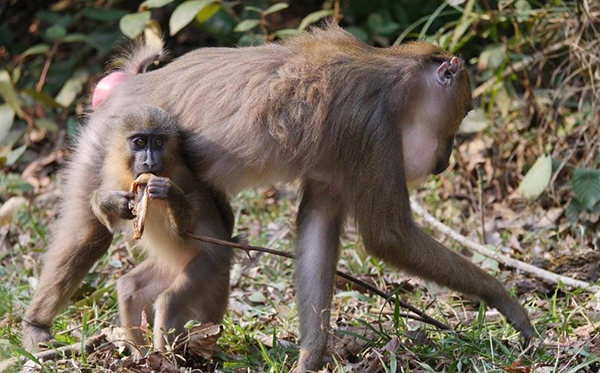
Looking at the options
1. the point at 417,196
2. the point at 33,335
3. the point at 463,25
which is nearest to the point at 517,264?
the point at 417,196

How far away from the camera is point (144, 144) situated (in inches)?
171

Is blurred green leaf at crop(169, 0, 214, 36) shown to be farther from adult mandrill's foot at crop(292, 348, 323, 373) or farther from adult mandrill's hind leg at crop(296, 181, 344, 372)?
adult mandrill's foot at crop(292, 348, 323, 373)

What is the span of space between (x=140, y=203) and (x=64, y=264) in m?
0.86

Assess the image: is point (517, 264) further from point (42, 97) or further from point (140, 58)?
point (42, 97)

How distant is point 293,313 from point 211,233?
93 cm

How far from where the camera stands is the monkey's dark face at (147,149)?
4320mm

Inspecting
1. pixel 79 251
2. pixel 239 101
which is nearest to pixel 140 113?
pixel 239 101

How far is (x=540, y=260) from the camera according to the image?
19.6 feet

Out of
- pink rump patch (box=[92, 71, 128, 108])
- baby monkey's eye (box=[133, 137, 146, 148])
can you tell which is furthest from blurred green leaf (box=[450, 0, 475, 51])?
baby monkey's eye (box=[133, 137, 146, 148])

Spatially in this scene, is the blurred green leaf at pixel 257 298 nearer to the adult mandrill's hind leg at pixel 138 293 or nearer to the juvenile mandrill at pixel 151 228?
the juvenile mandrill at pixel 151 228

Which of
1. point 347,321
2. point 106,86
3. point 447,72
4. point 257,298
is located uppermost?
point 447,72

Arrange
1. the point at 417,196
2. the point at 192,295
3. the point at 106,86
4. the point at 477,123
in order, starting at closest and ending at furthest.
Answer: the point at 192,295 < the point at 106,86 < the point at 477,123 < the point at 417,196

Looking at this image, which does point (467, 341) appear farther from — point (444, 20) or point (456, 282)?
point (444, 20)

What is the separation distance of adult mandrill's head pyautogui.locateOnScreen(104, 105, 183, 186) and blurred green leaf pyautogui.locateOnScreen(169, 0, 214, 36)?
2.91 m
